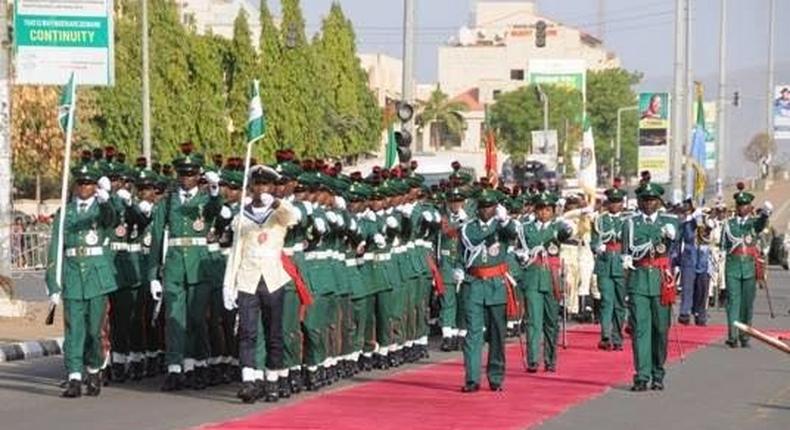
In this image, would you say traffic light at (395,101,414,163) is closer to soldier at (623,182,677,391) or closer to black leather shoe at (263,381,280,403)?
soldier at (623,182,677,391)

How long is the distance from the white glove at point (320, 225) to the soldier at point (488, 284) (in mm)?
1414

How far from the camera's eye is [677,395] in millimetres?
19250

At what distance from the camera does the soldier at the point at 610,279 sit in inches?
1007

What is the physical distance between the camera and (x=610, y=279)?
1025 inches

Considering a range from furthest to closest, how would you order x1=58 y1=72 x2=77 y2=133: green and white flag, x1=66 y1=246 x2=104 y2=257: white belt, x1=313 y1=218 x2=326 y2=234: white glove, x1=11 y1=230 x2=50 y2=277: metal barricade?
x1=11 y1=230 x2=50 y2=277: metal barricade
x1=58 y1=72 x2=77 y2=133: green and white flag
x1=313 y1=218 x2=326 y2=234: white glove
x1=66 y1=246 x2=104 y2=257: white belt

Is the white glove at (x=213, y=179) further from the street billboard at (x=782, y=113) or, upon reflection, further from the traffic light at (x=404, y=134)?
the street billboard at (x=782, y=113)

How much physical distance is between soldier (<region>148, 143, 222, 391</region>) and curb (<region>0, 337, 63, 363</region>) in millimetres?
4421

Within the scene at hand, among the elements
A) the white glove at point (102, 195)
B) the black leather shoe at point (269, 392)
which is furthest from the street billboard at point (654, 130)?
the black leather shoe at point (269, 392)

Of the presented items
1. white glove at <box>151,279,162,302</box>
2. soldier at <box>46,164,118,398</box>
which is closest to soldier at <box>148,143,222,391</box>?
white glove at <box>151,279,162,302</box>

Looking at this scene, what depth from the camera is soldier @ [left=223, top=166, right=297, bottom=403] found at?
58.6ft

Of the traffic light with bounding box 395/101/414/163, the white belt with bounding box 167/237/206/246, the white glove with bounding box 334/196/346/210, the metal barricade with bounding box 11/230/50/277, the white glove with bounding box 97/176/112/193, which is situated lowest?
the metal barricade with bounding box 11/230/50/277

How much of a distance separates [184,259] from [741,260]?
29.5 ft

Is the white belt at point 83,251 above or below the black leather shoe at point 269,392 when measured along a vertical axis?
above

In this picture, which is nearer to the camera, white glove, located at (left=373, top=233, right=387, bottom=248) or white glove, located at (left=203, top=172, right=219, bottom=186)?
white glove, located at (left=203, top=172, right=219, bottom=186)
